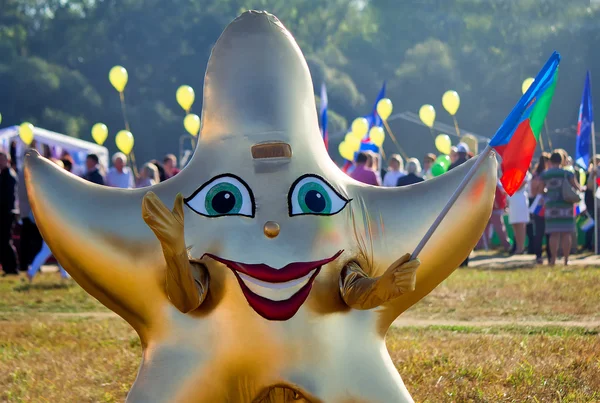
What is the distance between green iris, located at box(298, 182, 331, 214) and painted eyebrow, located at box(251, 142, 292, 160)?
0.18 meters

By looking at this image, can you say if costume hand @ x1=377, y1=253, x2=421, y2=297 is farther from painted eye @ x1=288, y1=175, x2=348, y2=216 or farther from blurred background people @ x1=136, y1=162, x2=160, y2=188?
blurred background people @ x1=136, y1=162, x2=160, y2=188

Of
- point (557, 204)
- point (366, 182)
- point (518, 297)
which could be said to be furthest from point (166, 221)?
point (557, 204)

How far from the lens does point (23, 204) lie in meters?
13.8

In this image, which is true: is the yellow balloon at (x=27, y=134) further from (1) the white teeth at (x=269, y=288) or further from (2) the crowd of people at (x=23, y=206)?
(1) the white teeth at (x=269, y=288)

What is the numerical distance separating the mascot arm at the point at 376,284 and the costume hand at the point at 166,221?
2.56 ft

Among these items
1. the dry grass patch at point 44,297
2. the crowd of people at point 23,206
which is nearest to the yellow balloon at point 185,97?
the crowd of people at point 23,206

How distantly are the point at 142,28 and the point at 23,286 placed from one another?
108 ft

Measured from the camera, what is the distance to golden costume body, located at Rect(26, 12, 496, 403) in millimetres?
4191

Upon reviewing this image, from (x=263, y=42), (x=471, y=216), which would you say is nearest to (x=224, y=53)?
(x=263, y=42)

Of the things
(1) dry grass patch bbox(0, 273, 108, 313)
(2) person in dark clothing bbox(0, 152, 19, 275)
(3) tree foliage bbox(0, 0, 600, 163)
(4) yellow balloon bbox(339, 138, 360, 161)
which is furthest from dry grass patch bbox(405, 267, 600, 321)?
(3) tree foliage bbox(0, 0, 600, 163)

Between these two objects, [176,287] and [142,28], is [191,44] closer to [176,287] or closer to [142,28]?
[142,28]

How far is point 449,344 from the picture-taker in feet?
24.4

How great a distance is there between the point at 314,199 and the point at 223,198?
1.35 feet

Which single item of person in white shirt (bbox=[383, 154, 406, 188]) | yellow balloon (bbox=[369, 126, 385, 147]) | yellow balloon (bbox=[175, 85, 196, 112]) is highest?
yellow balloon (bbox=[175, 85, 196, 112])
